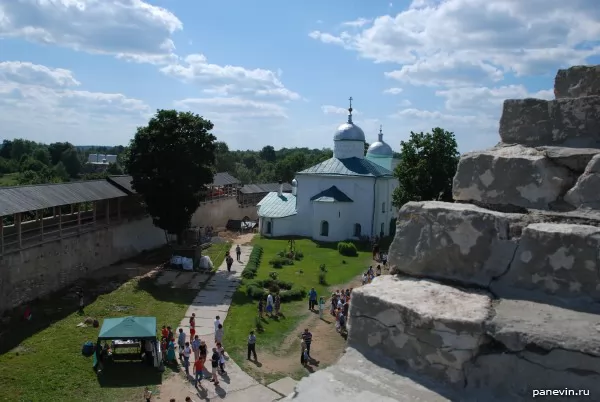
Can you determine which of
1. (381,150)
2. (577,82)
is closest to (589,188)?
(577,82)

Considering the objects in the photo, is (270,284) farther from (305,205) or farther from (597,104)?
(597,104)

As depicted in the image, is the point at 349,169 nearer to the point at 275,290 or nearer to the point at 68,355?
the point at 275,290

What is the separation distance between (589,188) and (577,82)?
114cm

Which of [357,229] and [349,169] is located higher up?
[349,169]

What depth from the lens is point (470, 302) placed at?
2.99 metres

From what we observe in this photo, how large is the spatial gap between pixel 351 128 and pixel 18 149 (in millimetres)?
91567

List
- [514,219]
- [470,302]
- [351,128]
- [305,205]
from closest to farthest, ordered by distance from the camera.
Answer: [470,302]
[514,219]
[305,205]
[351,128]

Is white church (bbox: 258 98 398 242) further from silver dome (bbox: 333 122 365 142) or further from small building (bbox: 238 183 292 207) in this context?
small building (bbox: 238 183 292 207)

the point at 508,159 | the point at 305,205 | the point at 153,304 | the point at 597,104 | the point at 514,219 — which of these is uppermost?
the point at 597,104

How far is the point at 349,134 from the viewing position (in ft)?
140

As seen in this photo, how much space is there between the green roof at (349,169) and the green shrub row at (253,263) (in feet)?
32.3

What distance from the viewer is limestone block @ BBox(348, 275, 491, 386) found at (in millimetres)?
2775

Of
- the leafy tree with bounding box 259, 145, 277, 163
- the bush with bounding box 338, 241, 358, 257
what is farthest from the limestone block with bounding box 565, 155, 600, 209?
the leafy tree with bounding box 259, 145, 277, 163

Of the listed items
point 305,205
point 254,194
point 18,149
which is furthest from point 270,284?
point 18,149
